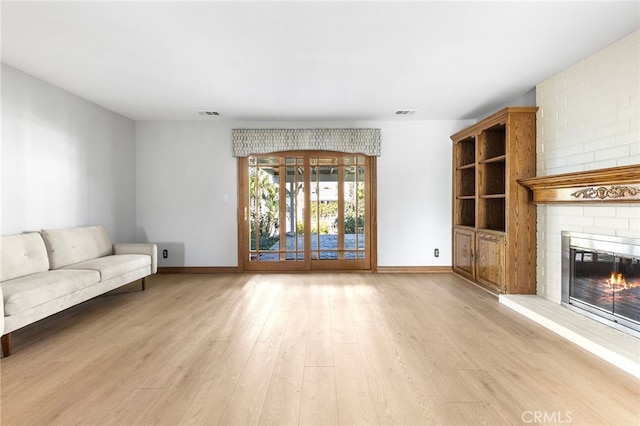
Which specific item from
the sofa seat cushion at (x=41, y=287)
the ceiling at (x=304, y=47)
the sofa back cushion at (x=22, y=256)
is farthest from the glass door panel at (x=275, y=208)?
the sofa back cushion at (x=22, y=256)

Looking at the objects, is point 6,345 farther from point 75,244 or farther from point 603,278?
point 603,278

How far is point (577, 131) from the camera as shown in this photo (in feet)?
10.0

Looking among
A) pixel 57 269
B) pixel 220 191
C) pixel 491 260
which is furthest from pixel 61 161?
pixel 491 260

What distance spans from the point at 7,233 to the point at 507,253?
522cm

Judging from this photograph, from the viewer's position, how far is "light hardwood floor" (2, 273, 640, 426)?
1687 millimetres

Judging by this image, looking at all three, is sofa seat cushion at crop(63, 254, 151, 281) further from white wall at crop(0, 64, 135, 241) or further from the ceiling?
the ceiling

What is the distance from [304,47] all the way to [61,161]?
10.5 feet

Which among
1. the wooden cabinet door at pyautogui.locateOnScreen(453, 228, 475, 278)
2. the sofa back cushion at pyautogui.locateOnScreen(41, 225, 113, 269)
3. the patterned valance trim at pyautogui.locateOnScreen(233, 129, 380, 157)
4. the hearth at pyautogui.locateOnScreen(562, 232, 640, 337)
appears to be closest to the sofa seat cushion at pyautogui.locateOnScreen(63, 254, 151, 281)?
the sofa back cushion at pyautogui.locateOnScreen(41, 225, 113, 269)

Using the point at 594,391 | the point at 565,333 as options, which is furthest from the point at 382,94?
the point at 594,391

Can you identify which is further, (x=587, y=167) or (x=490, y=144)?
(x=490, y=144)

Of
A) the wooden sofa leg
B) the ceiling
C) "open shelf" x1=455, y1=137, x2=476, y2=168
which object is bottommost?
the wooden sofa leg

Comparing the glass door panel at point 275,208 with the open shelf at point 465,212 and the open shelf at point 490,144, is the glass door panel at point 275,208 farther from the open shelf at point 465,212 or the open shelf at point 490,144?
the open shelf at point 490,144

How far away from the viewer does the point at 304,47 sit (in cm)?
268

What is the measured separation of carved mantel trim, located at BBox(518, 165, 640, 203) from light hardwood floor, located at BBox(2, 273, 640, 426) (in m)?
1.24
